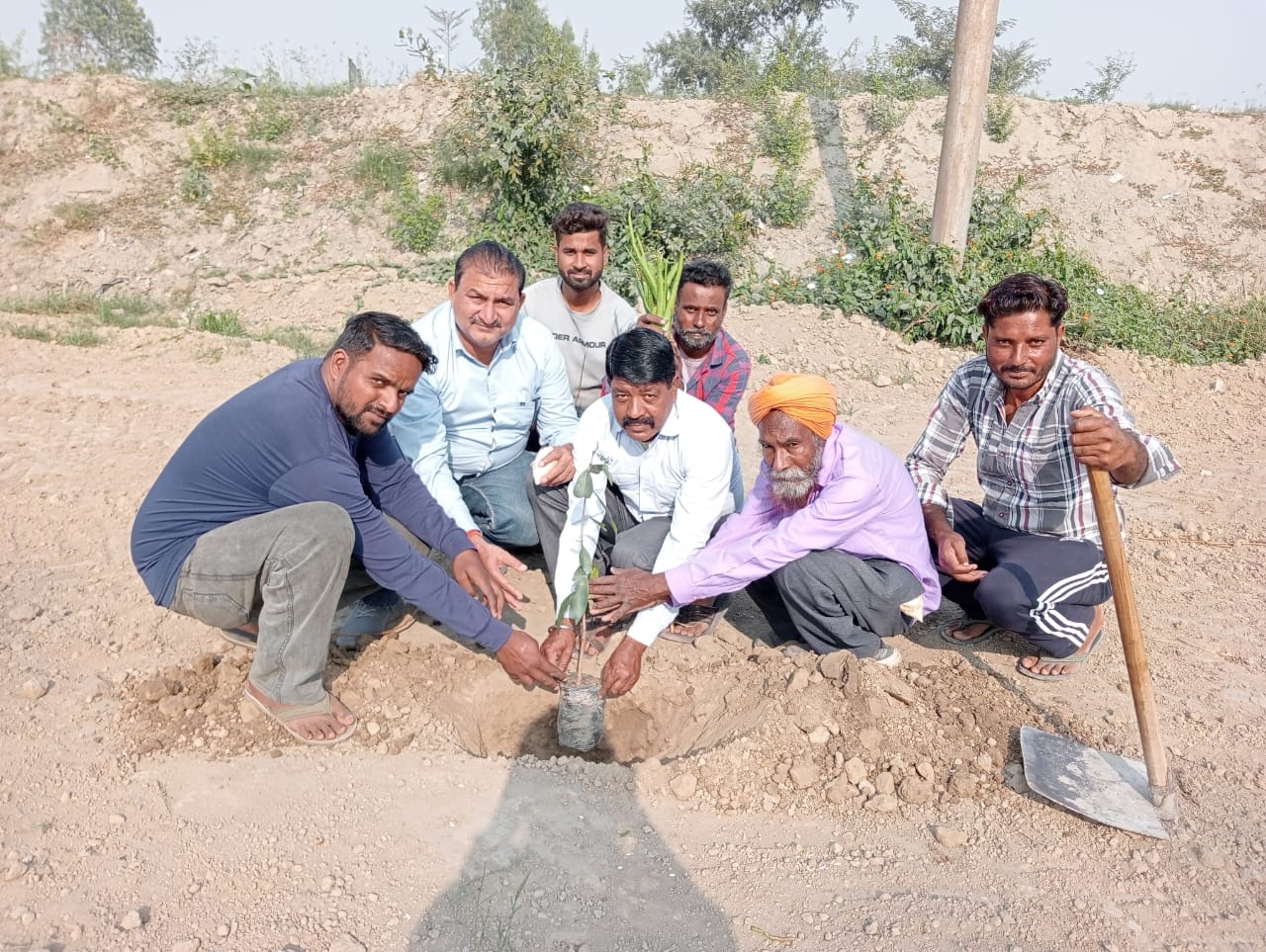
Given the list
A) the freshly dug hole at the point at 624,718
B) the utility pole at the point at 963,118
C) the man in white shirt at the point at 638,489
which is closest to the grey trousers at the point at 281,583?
the freshly dug hole at the point at 624,718

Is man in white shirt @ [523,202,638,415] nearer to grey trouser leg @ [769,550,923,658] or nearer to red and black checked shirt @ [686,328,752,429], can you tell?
red and black checked shirt @ [686,328,752,429]

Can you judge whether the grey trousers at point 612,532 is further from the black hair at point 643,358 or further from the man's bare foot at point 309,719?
the man's bare foot at point 309,719

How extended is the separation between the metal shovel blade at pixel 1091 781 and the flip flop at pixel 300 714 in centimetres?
213

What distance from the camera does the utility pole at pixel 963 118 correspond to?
7500 millimetres

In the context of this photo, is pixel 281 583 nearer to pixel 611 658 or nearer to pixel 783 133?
pixel 611 658

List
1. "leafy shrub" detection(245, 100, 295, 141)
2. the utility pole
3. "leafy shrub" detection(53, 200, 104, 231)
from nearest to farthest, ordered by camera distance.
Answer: the utility pole, "leafy shrub" detection(53, 200, 104, 231), "leafy shrub" detection(245, 100, 295, 141)

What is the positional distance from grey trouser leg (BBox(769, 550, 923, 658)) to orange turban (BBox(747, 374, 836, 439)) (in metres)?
0.53

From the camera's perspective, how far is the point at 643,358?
306 cm

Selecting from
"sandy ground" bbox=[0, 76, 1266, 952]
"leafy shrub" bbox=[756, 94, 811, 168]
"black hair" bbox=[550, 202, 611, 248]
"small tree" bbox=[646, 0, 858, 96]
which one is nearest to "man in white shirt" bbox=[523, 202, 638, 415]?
"black hair" bbox=[550, 202, 611, 248]

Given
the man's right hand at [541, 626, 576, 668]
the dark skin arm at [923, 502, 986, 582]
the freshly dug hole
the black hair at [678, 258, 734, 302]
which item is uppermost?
the black hair at [678, 258, 734, 302]

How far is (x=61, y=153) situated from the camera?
995 cm

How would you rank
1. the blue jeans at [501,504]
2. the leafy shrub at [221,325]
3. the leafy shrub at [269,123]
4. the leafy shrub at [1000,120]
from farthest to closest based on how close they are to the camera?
the leafy shrub at [1000,120] → the leafy shrub at [269,123] → the leafy shrub at [221,325] → the blue jeans at [501,504]

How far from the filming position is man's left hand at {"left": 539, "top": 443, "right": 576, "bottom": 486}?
3.58 meters

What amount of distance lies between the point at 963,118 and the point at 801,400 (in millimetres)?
5918
